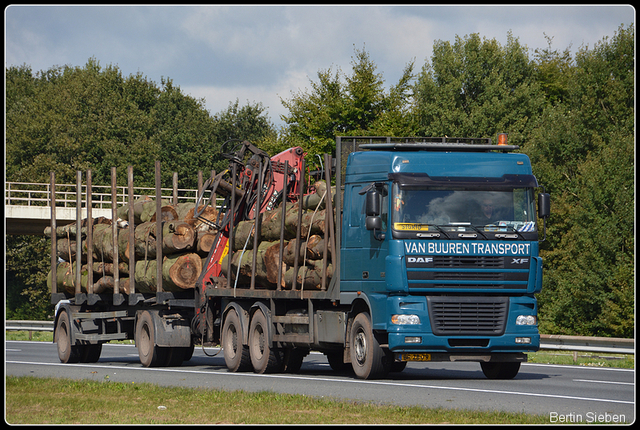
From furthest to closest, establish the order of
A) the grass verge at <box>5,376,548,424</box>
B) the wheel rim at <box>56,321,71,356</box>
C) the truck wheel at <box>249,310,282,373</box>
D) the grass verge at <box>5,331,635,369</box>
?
the wheel rim at <box>56,321,71,356</box> < the grass verge at <box>5,331,635,369</box> < the truck wheel at <box>249,310,282,373</box> < the grass verge at <box>5,376,548,424</box>

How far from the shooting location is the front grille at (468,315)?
14406mm

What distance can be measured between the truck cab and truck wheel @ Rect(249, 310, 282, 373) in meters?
3.07

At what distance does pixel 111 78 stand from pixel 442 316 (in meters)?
72.2

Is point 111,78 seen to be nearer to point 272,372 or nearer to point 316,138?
point 316,138

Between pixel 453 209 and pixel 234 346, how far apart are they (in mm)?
6150

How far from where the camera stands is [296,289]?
56.0 ft

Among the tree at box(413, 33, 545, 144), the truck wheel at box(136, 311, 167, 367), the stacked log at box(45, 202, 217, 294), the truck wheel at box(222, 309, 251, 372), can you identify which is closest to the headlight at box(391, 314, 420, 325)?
the truck wheel at box(222, 309, 251, 372)

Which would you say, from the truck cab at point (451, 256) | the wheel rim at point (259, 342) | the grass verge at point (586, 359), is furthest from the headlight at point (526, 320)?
the grass verge at point (586, 359)

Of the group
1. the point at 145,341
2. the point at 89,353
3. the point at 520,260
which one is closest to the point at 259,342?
the point at 145,341

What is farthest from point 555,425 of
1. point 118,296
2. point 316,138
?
point 316,138

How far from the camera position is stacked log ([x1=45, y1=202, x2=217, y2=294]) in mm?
20312

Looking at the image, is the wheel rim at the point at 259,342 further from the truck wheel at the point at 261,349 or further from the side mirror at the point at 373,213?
the side mirror at the point at 373,213

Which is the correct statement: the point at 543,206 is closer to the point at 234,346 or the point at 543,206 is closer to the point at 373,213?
the point at 373,213

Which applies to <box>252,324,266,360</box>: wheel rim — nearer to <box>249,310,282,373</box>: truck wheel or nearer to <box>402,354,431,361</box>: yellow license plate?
<box>249,310,282,373</box>: truck wheel
